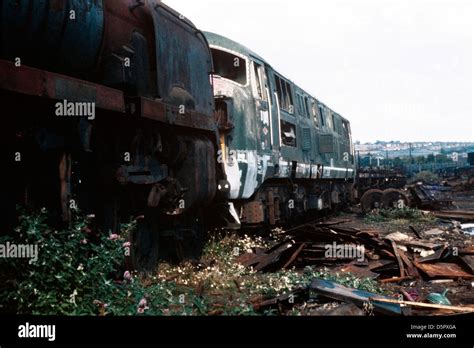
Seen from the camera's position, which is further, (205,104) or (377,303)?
(205,104)

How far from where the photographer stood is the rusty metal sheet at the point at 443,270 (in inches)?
239

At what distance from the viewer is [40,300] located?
11.7ft

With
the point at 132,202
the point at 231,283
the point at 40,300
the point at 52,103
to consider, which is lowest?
the point at 231,283

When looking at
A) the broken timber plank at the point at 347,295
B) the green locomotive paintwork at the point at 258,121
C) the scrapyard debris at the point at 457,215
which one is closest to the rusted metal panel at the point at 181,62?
the green locomotive paintwork at the point at 258,121

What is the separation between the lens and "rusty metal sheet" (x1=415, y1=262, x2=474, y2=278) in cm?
607

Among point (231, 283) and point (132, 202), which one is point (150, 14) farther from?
point (231, 283)

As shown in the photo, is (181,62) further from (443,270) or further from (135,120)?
(443,270)

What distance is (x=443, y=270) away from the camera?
630 centimetres

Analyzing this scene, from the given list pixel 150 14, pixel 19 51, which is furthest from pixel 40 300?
pixel 150 14

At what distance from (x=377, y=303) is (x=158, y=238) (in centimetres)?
311

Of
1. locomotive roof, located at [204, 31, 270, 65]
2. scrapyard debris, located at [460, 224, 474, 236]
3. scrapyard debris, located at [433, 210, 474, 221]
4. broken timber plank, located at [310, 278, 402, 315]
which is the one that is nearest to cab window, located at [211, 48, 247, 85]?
locomotive roof, located at [204, 31, 270, 65]

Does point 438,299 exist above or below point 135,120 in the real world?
below

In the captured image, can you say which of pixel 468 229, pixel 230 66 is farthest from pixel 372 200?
pixel 230 66

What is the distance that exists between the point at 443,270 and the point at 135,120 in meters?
4.53
